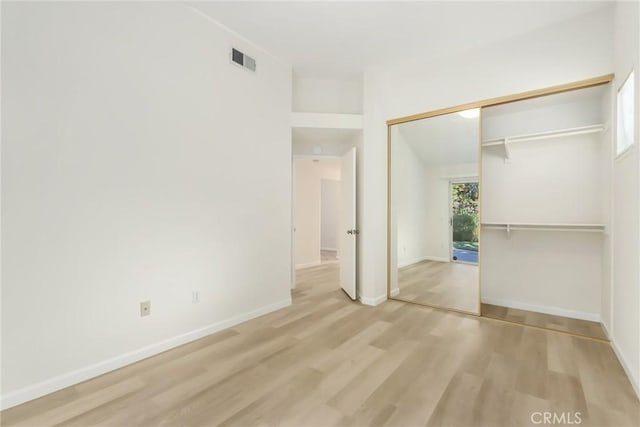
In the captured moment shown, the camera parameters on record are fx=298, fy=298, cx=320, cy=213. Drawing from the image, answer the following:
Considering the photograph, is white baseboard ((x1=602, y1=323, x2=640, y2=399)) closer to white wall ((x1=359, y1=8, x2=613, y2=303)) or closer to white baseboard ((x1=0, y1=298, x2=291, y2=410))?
white wall ((x1=359, y1=8, x2=613, y2=303))

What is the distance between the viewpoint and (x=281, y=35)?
329cm

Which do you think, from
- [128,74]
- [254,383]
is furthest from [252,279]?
[128,74]

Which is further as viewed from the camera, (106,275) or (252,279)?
(252,279)

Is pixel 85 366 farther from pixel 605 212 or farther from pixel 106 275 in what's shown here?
pixel 605 212

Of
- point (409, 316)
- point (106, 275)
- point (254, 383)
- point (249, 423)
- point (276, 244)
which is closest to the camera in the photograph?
point (249, 423)

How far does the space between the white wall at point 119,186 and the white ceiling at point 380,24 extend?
34cm

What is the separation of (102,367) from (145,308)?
0.48 metres

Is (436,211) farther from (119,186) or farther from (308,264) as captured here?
(308,264)

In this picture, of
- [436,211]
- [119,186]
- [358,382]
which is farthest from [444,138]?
[119,186]

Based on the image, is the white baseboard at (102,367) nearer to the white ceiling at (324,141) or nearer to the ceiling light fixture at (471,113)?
the white ceiling at (324,141)

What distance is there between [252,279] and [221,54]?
2.47m

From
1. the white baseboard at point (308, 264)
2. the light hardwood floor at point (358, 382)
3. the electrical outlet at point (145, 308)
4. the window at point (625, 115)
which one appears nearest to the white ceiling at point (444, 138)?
the window at point (625, 115)

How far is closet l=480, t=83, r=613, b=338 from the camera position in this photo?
3.22 m

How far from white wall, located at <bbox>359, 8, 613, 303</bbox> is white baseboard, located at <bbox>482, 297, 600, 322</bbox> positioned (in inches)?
57.5
